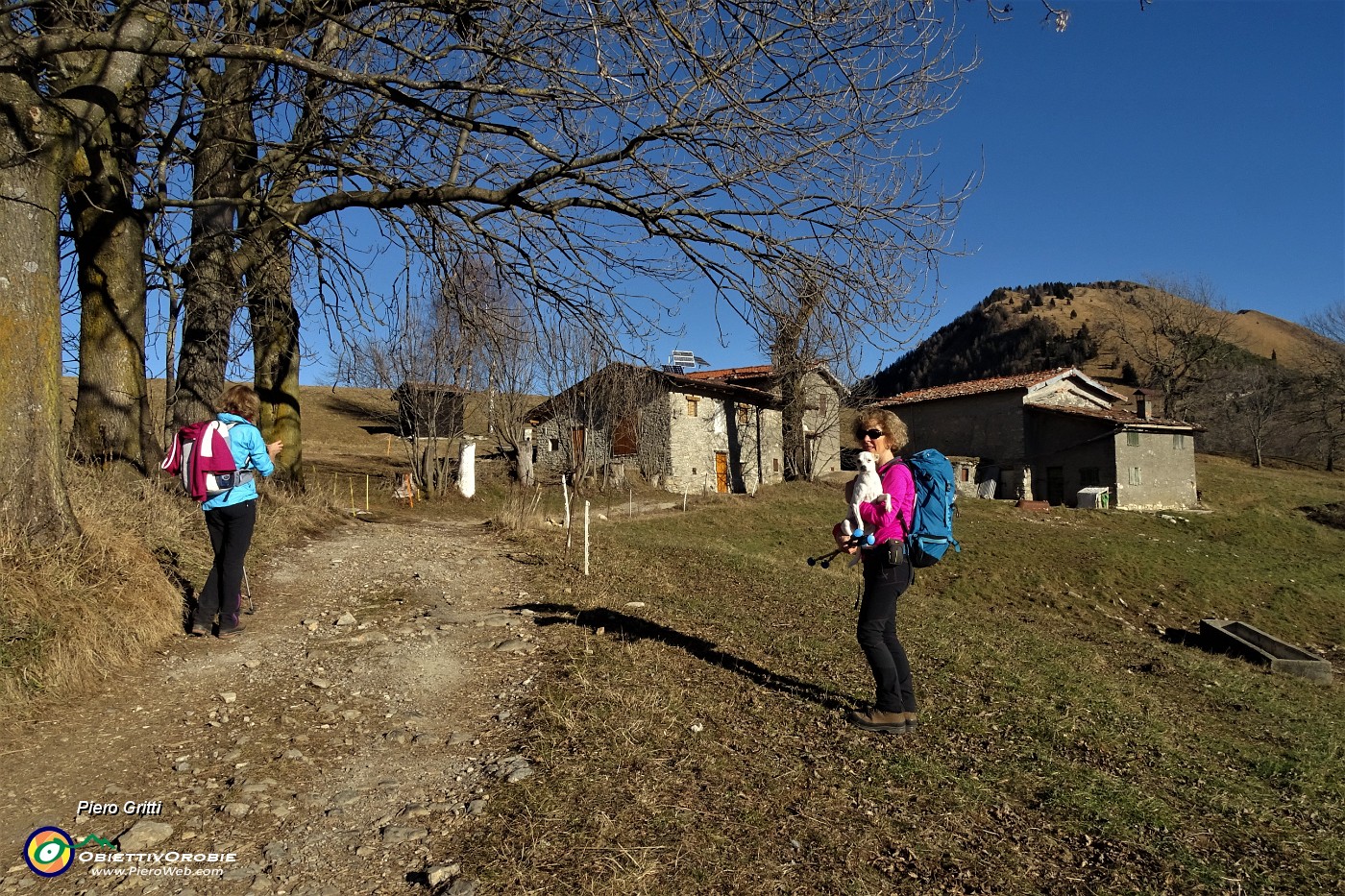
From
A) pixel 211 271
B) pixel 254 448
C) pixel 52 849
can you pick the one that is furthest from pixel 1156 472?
pixel 52 849

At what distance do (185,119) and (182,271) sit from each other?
2.37 meters

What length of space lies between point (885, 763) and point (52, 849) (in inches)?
143

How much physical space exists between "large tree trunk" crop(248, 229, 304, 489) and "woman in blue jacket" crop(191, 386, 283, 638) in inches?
142

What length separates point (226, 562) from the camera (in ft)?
17.8

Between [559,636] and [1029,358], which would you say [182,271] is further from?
[1029,358]

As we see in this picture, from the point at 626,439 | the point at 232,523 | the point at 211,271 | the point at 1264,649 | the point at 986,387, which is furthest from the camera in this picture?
the point at 986,387

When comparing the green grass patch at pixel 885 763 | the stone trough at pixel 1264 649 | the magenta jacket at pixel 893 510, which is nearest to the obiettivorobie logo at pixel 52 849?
the green grass patch at pixel 885 763

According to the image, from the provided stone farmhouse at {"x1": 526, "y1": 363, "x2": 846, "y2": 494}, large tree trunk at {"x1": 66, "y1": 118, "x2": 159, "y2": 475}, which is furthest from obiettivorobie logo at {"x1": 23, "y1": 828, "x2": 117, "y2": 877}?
stone farmhouse at {"x1": 526, "y1": 363, "x2": 846, "y2": 494}

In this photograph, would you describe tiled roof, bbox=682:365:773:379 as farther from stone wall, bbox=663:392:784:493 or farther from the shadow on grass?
the shadow on grass

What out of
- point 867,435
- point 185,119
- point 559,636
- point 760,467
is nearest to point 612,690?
point 559,636

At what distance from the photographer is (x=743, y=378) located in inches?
1508

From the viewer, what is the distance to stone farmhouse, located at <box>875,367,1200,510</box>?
112 feet

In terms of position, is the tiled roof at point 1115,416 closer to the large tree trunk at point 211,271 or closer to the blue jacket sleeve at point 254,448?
the large tree trunk at point 211,271

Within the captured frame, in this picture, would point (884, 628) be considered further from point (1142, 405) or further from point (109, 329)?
point (1142, 405)
